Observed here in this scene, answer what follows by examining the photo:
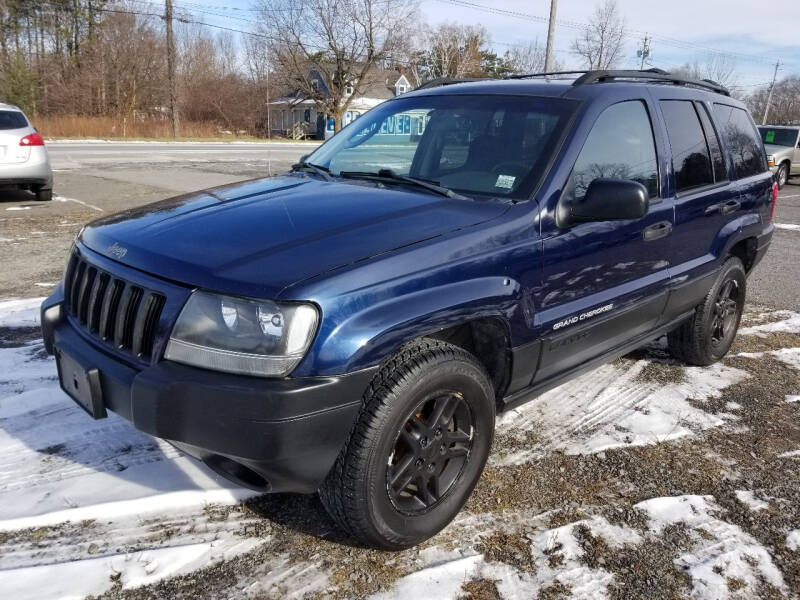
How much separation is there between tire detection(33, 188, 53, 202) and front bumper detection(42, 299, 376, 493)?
10038mm

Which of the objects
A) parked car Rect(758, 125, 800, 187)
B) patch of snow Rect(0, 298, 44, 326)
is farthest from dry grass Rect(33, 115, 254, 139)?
patch of snow Rect(0, 298, 44, 326)

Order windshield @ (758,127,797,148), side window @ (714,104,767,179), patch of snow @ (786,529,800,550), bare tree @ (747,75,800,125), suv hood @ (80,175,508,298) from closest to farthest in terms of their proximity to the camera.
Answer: suv hood @ (80,175,508,298), patch of snow @ (786,529,800,550), side window @ (714,104,767,179), windshield @ (758,127,797,148), bare tree @ (747,75,800,125)

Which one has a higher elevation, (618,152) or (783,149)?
(783,149)

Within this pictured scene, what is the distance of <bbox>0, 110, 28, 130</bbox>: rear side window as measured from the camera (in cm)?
1002

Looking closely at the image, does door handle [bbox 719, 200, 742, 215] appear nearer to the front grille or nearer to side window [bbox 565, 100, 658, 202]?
side window [bbox 565, 100, 658, 202]

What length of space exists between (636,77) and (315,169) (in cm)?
186

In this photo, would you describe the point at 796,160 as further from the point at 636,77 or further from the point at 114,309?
the point at 114,309

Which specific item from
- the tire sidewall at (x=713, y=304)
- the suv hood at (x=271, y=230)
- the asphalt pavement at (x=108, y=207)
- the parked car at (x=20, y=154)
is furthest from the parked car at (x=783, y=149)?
the suv hood at (x=271, y=230)

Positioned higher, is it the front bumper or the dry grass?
the dry grass

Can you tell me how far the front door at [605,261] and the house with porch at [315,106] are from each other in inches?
1943

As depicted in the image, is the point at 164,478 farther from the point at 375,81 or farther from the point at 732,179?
the point at 375,81

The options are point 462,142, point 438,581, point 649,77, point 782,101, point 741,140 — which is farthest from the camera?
point 782,101

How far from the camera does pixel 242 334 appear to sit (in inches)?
82.1

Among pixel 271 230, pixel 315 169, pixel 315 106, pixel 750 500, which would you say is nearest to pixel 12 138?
pixel 315 169
